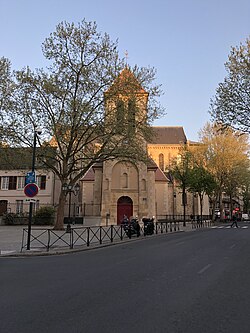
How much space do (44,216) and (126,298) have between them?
32.5m

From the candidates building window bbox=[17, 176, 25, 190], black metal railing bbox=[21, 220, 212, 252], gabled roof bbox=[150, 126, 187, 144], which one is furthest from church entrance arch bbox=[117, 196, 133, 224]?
gabled roof bbox=[150, 126, 187, 144]

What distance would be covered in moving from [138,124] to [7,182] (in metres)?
27.8

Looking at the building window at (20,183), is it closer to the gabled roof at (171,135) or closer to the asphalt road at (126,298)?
the gabled roof at (171,135)

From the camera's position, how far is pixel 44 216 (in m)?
36.9

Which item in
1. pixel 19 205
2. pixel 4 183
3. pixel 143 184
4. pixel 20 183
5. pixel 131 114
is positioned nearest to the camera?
pixel 131 114

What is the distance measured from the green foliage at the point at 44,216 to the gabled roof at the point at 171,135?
32.9 metres

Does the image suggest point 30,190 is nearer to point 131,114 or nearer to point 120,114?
point 120,114

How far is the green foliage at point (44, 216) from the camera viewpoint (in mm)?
36750

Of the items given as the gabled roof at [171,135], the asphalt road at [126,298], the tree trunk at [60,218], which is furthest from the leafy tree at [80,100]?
the gabled roof at [171,135]

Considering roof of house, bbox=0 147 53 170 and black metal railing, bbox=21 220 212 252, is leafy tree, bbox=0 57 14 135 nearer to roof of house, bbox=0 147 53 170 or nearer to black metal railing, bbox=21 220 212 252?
roof of house, bbox=0 147 53 170

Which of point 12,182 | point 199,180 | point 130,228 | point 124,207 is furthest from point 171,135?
point 130,228

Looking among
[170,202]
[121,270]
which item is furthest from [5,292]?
[170,202]

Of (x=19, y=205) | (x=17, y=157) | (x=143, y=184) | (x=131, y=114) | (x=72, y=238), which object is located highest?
(x=131, y=114)

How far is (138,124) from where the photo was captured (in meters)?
27.5
